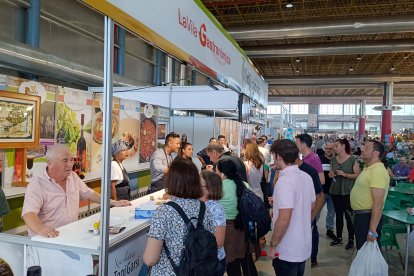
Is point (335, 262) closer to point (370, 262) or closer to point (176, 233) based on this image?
point (370, 262)

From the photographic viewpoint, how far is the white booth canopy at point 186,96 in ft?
18.6

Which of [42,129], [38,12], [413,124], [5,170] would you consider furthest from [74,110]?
[413,124]

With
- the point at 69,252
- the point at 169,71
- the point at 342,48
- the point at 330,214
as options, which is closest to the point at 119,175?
the point at 69,252

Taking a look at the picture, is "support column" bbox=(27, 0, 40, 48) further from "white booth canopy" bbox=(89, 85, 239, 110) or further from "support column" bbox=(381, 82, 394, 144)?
"support column" bbox=(381, 82, 394, 144)

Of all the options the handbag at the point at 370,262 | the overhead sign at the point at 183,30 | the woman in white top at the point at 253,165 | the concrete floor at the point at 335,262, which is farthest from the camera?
the woman in white top at the point at 253,165

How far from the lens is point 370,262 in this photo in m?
2.78

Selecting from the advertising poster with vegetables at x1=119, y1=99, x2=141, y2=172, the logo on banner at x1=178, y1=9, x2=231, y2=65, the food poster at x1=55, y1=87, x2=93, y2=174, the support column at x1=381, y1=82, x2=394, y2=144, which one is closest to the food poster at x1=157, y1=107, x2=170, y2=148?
the advertising poster with vegetables at x1=119, y1=99, x2=141, y2=172

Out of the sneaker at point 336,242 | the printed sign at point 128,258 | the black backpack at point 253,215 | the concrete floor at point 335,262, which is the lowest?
the concrete floor at point 335,262

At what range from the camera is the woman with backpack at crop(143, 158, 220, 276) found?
4.99 feet

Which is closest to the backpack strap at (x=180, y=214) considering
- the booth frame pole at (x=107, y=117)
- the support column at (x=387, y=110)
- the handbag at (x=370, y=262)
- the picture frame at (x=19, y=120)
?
the booth frame pole at (x=107, y=117)

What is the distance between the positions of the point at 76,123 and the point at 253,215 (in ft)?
9.12

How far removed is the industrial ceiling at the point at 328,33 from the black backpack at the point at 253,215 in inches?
223

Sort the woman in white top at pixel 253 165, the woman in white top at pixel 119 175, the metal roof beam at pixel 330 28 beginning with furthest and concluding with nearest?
1. the metal roof beam at pixel 330 28
2. the woman in white top at pixel 253 165
3. the woman in white top at pixel 119 175

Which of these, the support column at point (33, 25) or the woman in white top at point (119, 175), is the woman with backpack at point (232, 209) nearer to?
the woman in white top at point (119, 175)
